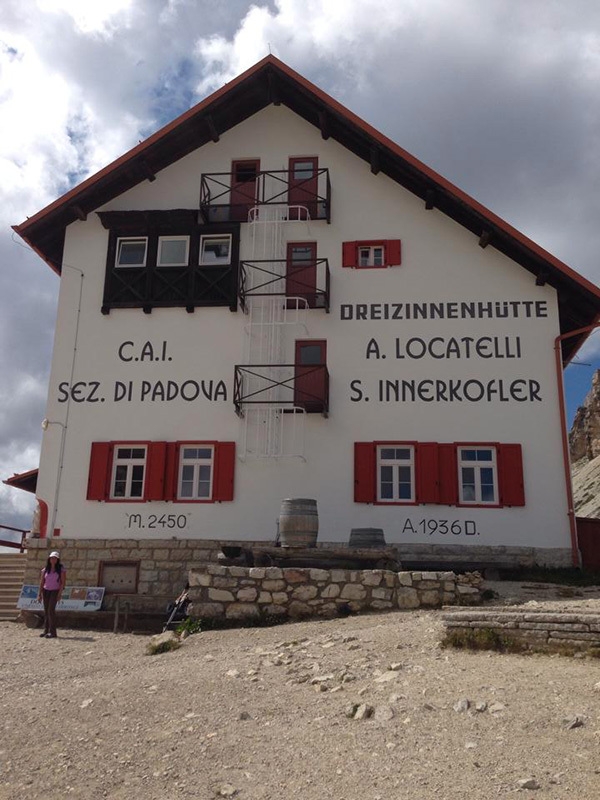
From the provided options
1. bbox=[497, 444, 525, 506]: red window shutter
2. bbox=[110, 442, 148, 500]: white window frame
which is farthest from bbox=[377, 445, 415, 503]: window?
bbox=[110, 442, 148, 500]: white window frame

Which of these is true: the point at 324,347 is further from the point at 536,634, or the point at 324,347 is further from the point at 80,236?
the point at 536,634

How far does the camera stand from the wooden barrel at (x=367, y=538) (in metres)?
15.5

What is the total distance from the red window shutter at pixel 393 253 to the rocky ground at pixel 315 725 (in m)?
10.4

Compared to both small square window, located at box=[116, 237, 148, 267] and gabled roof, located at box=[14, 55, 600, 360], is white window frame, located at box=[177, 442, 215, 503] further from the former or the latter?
gabled roof, located at box=[14, 55, 600, 360]

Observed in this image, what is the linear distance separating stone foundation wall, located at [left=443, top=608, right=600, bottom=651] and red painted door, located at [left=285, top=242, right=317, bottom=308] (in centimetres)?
1055

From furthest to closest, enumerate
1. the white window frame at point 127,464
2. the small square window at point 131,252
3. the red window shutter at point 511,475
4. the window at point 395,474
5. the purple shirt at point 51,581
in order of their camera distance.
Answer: the small square window at point 131,252 < the white window frame at point 127,464 < the window at point 395,474 < the red window shutter at point 511,475 < the purple shirt at point 51,581

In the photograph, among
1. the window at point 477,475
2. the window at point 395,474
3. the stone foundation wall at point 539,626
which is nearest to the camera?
the stone foundation wall at point 539,626

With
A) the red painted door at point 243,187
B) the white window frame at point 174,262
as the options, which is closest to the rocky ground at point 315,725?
the white window frame at point 174,262

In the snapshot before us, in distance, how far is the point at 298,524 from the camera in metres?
14.4

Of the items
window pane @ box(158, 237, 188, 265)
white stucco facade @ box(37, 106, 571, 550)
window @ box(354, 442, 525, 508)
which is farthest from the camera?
window pane @ box(158, 237, 188, 265)

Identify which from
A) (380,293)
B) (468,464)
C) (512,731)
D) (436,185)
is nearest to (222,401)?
(380,293)

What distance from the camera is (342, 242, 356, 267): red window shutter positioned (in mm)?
18828

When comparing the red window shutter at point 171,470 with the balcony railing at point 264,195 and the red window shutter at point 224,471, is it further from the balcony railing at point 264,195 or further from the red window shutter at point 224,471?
the balcony railing at point 264,195

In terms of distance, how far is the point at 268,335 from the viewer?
60.8 feet
